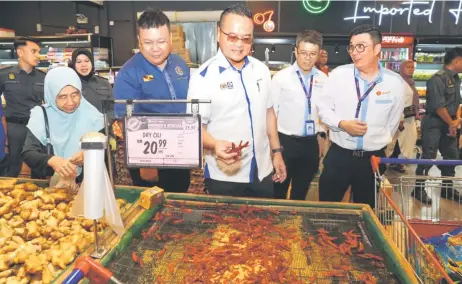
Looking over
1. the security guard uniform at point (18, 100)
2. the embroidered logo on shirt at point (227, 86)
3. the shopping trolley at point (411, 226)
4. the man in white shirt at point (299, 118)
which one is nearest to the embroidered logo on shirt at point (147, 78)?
the embroidered logo on shirt at point (227, 86)

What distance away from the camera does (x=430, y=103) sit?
4.80 m

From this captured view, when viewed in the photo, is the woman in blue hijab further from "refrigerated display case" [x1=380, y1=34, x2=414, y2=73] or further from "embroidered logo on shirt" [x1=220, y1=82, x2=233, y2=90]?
"refrigerated display case" [x1=380, y1=34, x2=414, y2=73]

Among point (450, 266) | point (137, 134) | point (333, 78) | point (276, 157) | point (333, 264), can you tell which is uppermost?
point (333, 78)

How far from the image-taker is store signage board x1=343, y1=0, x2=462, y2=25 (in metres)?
8.28

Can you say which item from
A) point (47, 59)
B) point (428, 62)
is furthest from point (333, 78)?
point (47, 59)

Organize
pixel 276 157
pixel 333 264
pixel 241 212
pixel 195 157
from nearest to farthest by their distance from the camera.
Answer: pixel 333 264 < pixel 195 157 < pixel 241 212 < pixel 276 157

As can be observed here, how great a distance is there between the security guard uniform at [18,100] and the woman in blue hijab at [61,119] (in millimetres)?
2603

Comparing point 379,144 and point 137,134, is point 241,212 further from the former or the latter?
point 379,144

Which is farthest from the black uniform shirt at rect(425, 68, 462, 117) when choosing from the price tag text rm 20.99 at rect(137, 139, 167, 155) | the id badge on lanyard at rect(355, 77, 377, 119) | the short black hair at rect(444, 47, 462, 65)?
the price tag text rm 20.99 at rect(137, 139, 167, 155)

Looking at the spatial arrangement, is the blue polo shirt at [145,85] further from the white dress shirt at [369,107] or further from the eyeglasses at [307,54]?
the eyeglasses at [307,54]

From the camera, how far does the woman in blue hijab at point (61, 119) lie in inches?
85.7

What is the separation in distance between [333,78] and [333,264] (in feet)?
5.60

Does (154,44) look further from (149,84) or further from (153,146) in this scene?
(153,146)

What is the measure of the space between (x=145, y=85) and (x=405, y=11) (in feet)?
26.4
